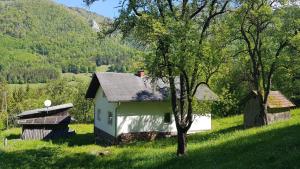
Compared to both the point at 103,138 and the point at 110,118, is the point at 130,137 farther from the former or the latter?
the point at 103,138

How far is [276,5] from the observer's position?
3216cm

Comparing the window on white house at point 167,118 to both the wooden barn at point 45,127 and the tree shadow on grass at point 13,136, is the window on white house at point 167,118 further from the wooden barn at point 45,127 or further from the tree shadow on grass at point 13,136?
the tree shadow on grass at point 13,136

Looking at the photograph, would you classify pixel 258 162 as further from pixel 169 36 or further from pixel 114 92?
pixel 114 92

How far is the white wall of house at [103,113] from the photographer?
125 ft

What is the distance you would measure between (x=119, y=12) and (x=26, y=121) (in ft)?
88.6

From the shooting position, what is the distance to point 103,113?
137ft

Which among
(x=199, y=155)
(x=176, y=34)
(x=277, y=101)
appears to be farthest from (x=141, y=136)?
(x=176, y=34)

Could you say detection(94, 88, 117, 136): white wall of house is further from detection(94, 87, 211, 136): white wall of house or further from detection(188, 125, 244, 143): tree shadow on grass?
detection(188, 125, 244, 143): tree shadow on grass

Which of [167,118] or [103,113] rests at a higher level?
[103,113]

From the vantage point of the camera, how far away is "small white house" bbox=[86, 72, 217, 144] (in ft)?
122

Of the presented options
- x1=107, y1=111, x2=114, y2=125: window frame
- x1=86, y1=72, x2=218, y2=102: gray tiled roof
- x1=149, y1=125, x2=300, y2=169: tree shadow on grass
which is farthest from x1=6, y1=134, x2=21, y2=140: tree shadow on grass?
x1=149, y1=125, x2=300, y2=169: tree shadow on grass

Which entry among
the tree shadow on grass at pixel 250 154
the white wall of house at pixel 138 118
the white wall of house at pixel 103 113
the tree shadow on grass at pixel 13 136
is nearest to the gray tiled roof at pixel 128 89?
the white wall of house at pixel 138 118

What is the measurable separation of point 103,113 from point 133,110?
505 centimetres

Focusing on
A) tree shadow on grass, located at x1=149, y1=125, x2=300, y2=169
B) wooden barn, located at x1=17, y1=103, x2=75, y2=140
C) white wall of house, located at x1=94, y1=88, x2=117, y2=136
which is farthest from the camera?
wooden barn, located at x1=17, y1=103, x2=75, y2=140
